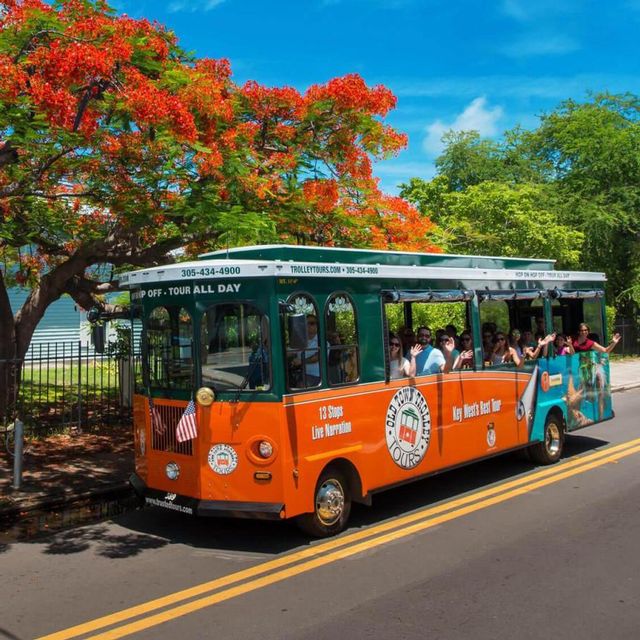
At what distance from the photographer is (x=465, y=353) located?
8508 mm

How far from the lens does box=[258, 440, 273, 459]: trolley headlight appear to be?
241 inches

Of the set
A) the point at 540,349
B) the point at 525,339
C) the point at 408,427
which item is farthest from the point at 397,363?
the point at 540,349

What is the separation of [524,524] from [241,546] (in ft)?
9.65

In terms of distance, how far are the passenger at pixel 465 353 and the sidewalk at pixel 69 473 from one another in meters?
4.67

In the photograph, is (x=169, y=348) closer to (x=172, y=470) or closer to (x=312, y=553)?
(x=172, y=470)

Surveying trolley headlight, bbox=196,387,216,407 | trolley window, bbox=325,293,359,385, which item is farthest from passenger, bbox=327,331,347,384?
trolley headlight, bbox=196,387,216,407

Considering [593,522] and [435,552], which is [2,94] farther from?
[593,522]

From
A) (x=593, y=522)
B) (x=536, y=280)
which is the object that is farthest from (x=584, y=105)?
(x=593, y=522)

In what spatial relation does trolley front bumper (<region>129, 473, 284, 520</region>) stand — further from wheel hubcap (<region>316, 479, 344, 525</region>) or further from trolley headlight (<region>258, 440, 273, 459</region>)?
wheel hubcap (<region>316, 479, 344, 525</region>)

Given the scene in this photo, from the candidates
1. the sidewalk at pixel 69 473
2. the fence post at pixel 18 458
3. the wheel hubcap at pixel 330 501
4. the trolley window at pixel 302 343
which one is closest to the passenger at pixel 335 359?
the trolley window at pixel 302 343

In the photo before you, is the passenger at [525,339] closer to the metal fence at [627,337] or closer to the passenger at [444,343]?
the passenger at [444,343]

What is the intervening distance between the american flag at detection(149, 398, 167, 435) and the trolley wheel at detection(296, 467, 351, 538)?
5.25 ft

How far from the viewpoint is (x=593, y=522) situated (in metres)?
7.09

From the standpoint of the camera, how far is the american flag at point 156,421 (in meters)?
6.71
